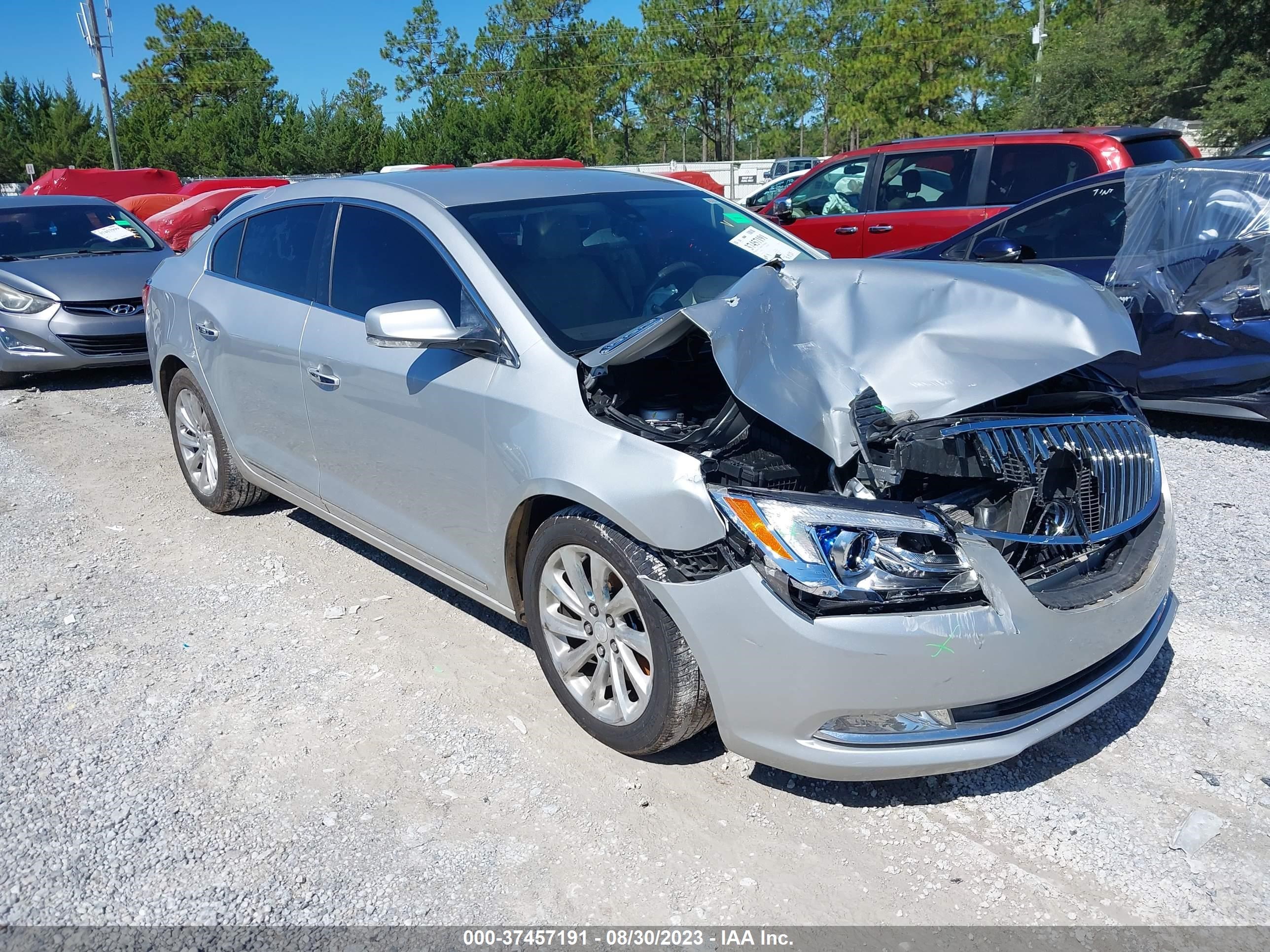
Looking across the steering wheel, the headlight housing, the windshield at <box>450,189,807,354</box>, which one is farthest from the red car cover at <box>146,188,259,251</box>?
the steering wheel

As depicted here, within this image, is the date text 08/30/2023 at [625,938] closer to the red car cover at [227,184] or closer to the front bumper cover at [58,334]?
the front bumper cover at [58,334]

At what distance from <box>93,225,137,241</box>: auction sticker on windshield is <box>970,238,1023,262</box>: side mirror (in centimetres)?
826

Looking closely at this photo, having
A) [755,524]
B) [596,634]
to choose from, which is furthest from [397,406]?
[755,524]

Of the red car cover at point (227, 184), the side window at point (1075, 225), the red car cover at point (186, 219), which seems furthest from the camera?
the red car cover at point (227, 184)

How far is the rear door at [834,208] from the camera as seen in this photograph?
9.38 m

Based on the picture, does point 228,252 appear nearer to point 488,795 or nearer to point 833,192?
point 488,795

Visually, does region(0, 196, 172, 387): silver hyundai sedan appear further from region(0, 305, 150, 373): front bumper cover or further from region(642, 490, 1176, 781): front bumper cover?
region(642, 490, 1176, 781): front bumper cover

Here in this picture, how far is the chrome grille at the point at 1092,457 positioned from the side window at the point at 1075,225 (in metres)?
3.31

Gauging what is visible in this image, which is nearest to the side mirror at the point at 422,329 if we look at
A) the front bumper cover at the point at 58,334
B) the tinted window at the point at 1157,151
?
the front bumper cover at the point at 58,334

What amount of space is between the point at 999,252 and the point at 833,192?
4979 mm

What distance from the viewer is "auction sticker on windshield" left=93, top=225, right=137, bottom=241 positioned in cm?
998

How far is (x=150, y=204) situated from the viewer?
65.3 feet

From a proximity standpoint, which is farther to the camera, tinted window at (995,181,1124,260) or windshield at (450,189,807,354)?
tinted window at (995,181,1124,260)

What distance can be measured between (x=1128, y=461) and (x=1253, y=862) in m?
1.12
